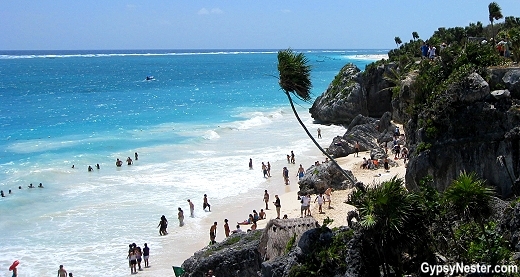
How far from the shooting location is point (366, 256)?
1054 centimetres

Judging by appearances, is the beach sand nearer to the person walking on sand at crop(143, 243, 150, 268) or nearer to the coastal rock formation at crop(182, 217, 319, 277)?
the person walking on sand at crop(143, 243, 150, 268)

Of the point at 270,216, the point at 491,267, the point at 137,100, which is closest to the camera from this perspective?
the point at 491,267

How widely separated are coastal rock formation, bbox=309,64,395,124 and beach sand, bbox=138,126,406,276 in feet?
46.8

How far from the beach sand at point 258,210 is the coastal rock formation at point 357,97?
14.3 m

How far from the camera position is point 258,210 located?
27.2 meters

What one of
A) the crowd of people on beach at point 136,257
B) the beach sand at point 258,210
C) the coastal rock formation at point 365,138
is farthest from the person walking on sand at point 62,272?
the coastal rock formation at point 365,138

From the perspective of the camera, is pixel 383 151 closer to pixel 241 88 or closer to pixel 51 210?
pixel 51 210

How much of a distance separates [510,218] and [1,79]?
133 m

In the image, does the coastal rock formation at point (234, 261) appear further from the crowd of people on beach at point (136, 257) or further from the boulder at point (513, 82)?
the boulder at point (513, 82)

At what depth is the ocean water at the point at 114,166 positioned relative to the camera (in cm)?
2367

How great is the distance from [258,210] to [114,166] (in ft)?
50.0

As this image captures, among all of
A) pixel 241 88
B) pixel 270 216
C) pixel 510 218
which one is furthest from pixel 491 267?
pixel 241 88

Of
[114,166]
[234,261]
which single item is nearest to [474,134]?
[234,261]

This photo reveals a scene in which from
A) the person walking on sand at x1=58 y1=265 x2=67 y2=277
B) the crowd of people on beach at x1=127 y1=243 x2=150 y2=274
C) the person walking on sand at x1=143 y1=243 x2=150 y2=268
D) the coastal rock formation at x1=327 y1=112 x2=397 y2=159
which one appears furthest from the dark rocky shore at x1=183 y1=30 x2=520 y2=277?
the coastal rock formation at x1=327 y1=112 x2=397 y2=159
